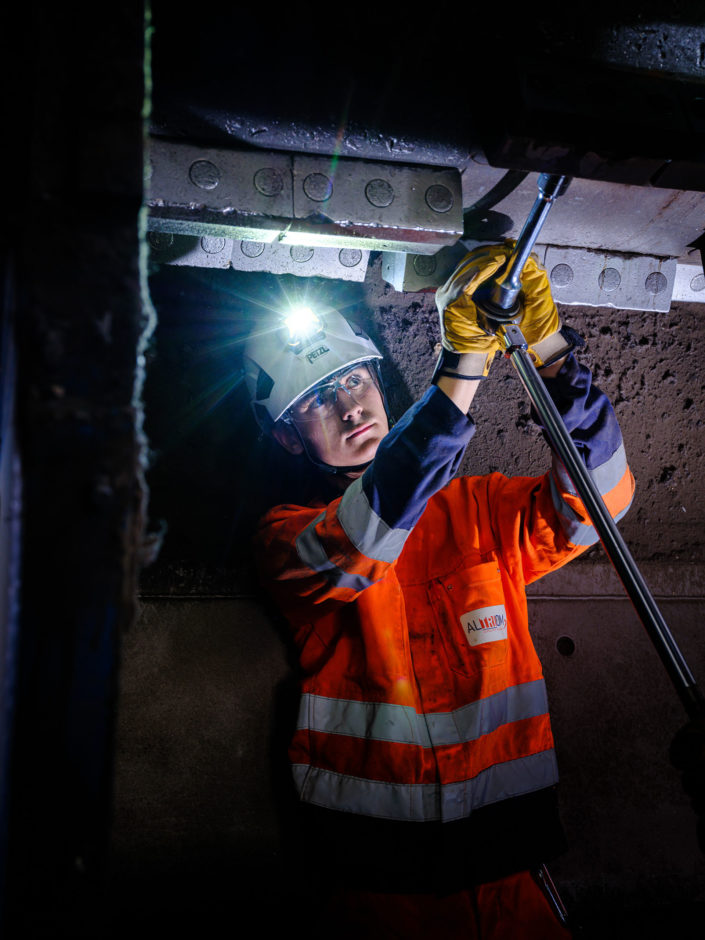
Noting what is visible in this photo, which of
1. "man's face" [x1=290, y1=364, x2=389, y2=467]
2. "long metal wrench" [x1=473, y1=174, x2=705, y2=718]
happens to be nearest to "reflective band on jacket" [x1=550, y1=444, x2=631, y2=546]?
"long metal wrench" [x1=473, y1=174, x2=705, y2=718]

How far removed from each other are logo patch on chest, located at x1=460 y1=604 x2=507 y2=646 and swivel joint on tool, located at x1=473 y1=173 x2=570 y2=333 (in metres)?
0.97

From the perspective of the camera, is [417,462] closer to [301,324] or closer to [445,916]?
[301,324]

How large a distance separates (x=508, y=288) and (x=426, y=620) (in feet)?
3.84

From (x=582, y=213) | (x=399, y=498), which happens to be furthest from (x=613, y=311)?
(x=399, y=498)

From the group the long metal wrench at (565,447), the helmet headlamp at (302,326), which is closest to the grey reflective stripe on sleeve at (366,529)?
the long metal wrench at (565,447)

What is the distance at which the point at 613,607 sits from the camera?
250 cm

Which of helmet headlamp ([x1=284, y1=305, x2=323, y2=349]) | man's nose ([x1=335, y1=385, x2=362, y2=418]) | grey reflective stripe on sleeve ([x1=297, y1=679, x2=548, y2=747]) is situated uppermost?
helmet headlamp ([x1=284, y1=305, x2=323, y2=349])

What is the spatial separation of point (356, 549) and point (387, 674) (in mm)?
483

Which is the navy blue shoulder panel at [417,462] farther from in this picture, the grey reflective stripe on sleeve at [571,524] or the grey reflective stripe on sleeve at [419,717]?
the grey reflective stripe on sleeve at [419,717]

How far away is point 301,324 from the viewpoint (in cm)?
235

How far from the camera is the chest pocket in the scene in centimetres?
197

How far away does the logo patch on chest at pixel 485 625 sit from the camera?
198cm

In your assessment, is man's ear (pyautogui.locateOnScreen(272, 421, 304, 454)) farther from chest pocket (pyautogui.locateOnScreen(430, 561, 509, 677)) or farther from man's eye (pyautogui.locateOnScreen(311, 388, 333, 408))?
chest pocket (pyautogui.locateOnScreen(430, 561, 509, 677))

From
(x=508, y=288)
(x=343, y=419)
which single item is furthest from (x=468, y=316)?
(x=343, y=419)
